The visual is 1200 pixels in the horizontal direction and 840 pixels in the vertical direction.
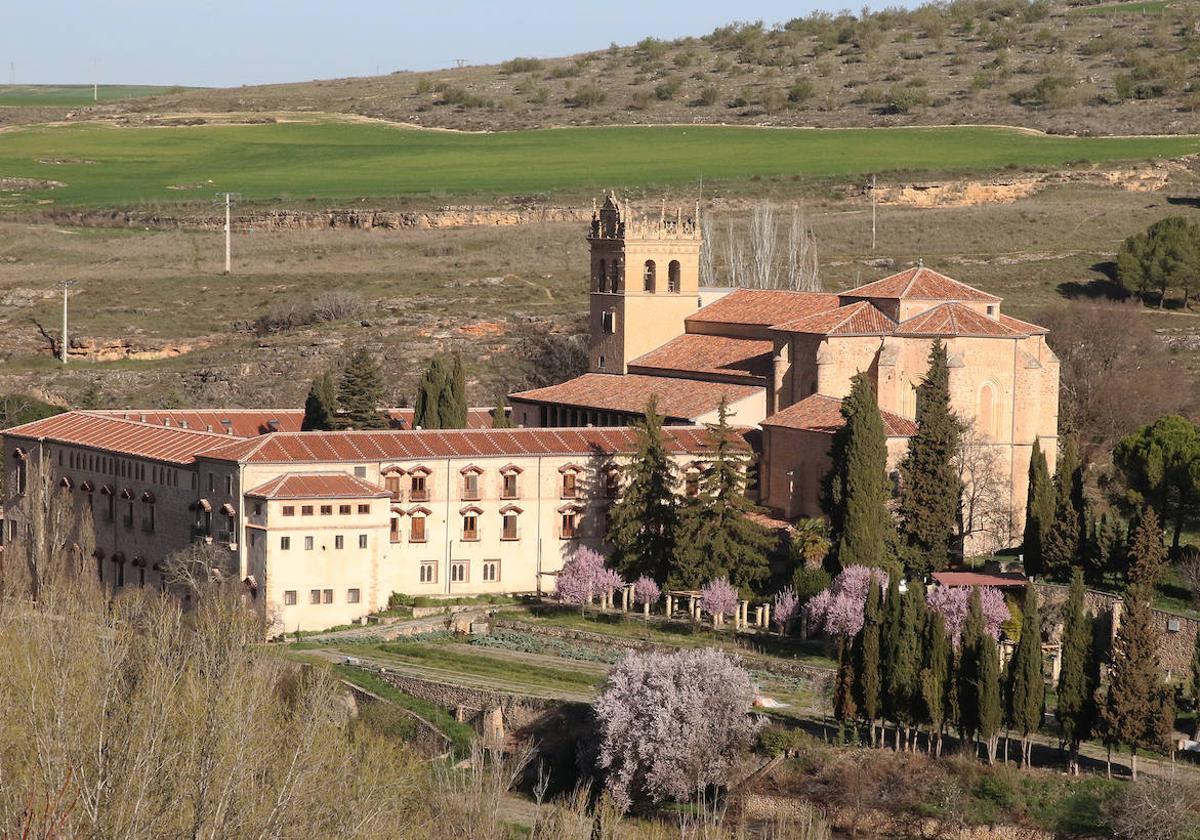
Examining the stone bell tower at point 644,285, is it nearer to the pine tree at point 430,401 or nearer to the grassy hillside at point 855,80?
the pine tree at point 430,401

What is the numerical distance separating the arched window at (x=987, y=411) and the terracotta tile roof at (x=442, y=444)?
6727mm

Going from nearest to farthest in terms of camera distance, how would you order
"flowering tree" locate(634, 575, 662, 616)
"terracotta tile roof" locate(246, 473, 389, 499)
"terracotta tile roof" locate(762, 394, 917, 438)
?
"terracotta tile roof" locate(246, 473, 389, 499)
"flowering tree" locate(634, 575, 662, 616)
"terracotta tile roof" locate(762, 394, 917, 438)

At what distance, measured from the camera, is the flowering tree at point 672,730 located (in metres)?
46.7

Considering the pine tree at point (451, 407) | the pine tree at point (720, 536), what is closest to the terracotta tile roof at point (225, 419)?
the pine tree at point (451, 407)

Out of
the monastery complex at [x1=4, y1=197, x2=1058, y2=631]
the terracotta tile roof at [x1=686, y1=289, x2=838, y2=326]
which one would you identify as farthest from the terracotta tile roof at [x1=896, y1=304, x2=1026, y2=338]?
the terracotta tile roof at [x1=686, y1=289, x2=838, y2=326]

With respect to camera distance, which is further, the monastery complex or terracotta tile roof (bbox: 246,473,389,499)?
the monastery complex

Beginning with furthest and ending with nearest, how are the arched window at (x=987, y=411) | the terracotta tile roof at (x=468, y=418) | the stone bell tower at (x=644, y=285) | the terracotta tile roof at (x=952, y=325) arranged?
the stone bell tower at (x=644, y=285) < the terracotta tile roof at (x=468, y=418) < the terracotta tile roof at (x=952, y=325) < the arched window at (x=987, y=411)

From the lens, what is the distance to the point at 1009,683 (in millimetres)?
45500

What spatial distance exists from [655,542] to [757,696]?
9.80 meters

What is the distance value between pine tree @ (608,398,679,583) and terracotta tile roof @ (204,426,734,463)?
1.43m

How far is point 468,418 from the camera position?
71625 mm

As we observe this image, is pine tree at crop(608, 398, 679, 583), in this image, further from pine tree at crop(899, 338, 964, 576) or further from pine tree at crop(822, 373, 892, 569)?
pine tree at crop(899, 338, 964, 576)

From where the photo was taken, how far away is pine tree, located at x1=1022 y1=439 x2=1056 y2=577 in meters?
55.6

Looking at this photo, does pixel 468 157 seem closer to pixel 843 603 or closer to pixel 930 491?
pixel 930 491
